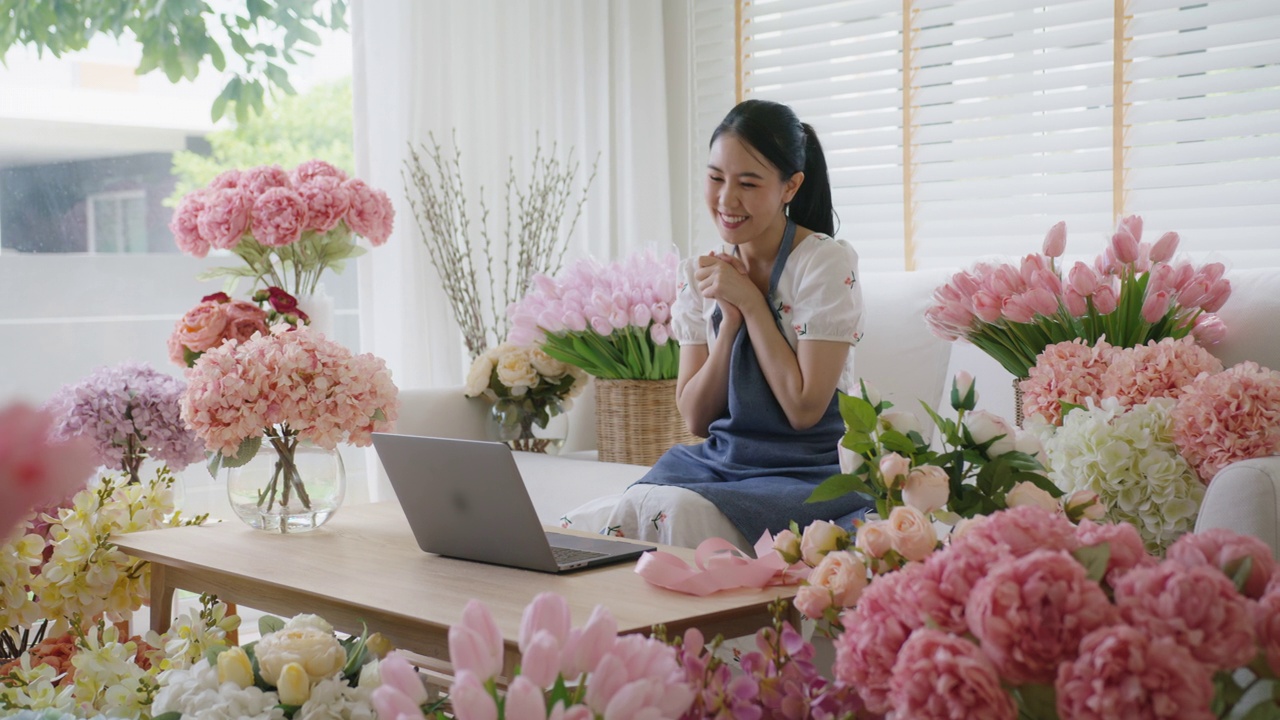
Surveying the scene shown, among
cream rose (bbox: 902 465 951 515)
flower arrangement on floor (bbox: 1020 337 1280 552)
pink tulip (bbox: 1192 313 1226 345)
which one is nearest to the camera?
cream rose (bbox: 902 465 951 515)

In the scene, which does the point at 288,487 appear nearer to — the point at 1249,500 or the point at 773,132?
the point at 773,132

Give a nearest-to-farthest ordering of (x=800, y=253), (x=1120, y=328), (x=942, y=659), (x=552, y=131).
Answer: (x=942, y=659)
(x=1120, y=328)
(x=800, y=253)
(x=552, y=131)

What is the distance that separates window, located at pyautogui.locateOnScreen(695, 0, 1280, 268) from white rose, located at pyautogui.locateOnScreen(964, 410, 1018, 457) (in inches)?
85.4

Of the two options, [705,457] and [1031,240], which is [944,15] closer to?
[1031,240]

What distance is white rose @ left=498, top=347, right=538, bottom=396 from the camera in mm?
3119

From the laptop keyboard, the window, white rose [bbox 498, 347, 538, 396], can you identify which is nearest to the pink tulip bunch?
the laptop keyboard

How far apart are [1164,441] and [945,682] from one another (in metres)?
1.14

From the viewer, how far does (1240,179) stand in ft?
9.68

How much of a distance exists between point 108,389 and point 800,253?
1472 millimetres

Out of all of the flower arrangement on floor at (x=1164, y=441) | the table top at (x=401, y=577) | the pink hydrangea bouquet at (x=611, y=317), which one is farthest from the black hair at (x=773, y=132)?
the table top at (x=401, y=577)

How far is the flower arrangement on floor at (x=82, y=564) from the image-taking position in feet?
5.68

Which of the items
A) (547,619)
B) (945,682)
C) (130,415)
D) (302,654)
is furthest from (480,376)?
(945,682)

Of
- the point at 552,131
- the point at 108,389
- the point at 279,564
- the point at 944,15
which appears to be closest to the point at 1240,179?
the point at 944,15

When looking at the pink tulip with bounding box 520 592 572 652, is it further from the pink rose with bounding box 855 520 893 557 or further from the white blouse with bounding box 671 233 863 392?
the white blouse with bounding box 671 233 863 392
